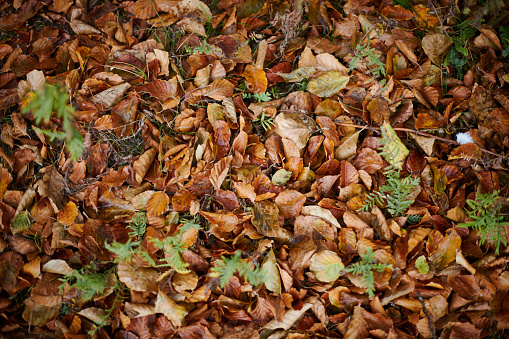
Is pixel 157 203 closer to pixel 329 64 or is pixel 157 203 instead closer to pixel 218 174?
pixel 218 174

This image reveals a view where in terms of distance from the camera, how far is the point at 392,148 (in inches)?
59.0

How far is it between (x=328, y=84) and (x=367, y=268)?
87 centimetres

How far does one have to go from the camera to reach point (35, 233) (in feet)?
4.88

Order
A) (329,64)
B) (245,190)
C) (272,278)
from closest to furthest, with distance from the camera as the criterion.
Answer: (272,278)
(245,190)
(329,64)

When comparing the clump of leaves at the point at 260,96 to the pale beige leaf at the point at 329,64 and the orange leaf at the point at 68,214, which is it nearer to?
the pale beige leaf at the point at 329,64

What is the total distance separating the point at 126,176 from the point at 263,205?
0.64m

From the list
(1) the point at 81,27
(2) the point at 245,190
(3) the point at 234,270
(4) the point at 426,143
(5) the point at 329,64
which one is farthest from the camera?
(1) the point at 81,27

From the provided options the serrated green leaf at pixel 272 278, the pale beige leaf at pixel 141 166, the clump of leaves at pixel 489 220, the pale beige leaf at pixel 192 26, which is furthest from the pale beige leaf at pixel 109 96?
the clump of leaves at pixel 489 220

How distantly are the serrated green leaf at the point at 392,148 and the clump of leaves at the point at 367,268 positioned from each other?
0.41 m

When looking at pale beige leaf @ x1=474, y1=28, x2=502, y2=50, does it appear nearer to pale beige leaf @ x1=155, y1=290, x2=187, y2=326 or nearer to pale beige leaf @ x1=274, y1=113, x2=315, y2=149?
pale beige leaf @ x1=274, y1=113, x2=315, y2=149

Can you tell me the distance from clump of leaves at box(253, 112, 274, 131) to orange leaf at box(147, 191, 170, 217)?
55 cm

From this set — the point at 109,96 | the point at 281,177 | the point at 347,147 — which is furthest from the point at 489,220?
the point at 109,96

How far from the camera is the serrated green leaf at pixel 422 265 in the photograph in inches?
54.2

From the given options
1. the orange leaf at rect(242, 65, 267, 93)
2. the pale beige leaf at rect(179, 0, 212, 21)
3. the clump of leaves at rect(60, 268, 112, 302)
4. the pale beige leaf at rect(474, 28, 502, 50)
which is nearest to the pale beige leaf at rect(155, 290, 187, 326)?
the clump of leaves at rect(60, 268, 112, 302)
